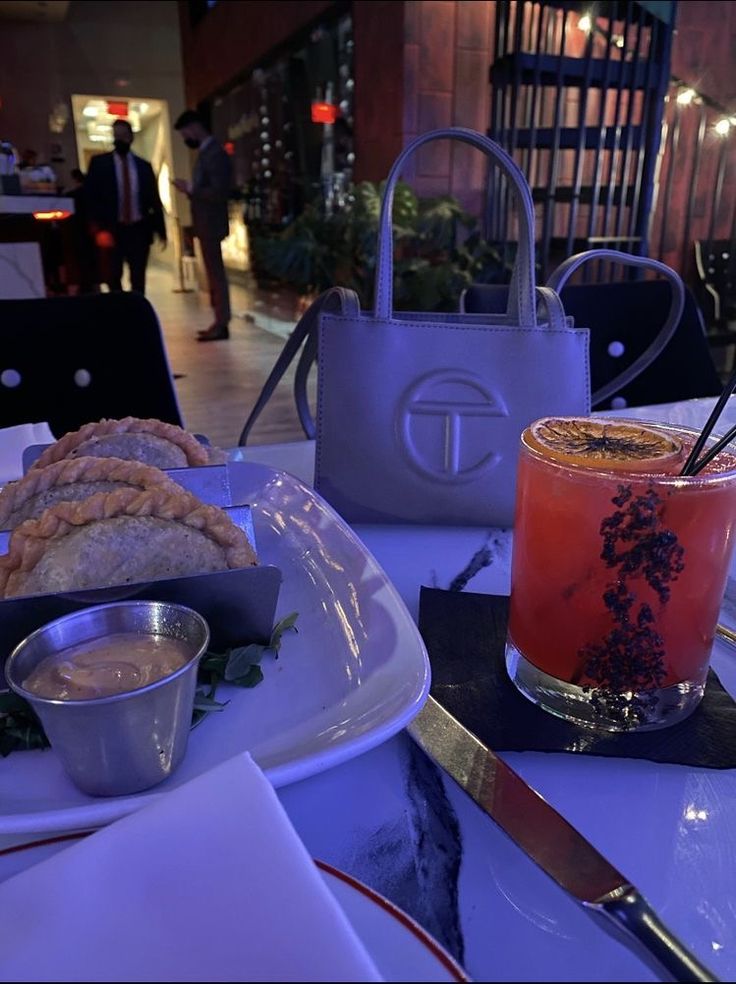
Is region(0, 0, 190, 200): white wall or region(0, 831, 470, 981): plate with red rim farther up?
region(0, 0, 190, 200): white wall

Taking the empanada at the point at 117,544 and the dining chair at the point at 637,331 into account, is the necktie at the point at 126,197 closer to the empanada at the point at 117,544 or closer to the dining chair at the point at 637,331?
the dining chair at the point at 637,331

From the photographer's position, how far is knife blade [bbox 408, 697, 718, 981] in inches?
13.9

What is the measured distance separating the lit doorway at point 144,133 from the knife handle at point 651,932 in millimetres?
12944

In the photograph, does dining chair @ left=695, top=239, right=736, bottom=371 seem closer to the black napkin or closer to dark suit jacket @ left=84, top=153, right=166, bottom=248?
dark suit jacket @ left=84, top=153, right=166, bottom=248

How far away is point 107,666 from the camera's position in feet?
1.77

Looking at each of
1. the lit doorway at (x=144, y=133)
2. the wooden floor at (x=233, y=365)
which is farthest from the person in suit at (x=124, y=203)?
the lit doorway at (x=144, y=133)

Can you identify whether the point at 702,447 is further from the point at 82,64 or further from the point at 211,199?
the point at 82,64

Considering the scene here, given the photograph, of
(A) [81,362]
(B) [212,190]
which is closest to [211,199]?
(B) [212,190]

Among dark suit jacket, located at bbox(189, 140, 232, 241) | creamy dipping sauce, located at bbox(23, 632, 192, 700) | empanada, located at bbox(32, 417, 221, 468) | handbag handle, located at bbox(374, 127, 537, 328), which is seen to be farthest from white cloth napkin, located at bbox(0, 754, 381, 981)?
dark suit jacket, located at bbox(189, 140, 232, 241)

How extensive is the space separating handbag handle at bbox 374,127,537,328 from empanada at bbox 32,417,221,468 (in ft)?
0.98

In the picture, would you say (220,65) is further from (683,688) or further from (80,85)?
(683,688)

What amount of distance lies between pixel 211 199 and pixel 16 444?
661cm

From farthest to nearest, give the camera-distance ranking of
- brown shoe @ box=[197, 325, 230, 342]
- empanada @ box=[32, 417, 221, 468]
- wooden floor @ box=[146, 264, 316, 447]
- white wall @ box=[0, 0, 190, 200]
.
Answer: white wall @ box=[0, 0, 190, 200], brown shoe @ box=[197, 325, 230, 342], wooden floor @ box=[146, 264, 316, 447], empanada @ box=[32, 417, 221, 468]

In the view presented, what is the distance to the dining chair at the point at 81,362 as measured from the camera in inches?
65.0
